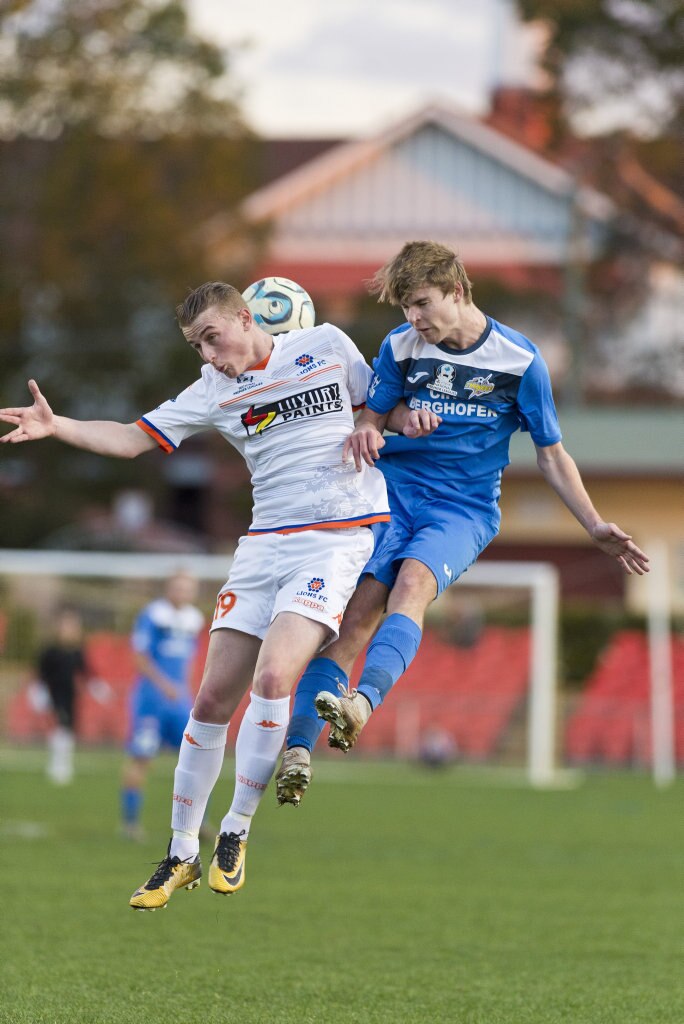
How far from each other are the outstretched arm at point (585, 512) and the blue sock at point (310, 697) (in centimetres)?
126

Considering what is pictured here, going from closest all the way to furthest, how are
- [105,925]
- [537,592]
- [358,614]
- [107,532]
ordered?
1. [358,614]
2. [105,925]
3. [537,592]
4. [107,532]

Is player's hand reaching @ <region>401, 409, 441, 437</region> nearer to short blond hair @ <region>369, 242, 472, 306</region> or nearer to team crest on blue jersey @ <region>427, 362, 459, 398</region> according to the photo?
team crest on blue jersey @ <region>427, 362, 459, 398</region>

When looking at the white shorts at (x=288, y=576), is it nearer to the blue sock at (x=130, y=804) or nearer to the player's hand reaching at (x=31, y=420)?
the player's hand reaching at (x=31, y=420)

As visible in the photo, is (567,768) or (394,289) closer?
(394,289)

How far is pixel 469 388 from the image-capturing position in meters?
7.24

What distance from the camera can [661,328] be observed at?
37.5 meters

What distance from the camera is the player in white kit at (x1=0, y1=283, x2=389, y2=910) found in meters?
6.90

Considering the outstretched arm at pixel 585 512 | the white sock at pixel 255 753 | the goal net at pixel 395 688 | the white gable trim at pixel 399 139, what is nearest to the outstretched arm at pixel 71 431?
the white sock at pixel 255 753

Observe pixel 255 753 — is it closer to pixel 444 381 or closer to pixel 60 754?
pixel 444 381

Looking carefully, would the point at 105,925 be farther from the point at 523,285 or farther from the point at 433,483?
the point at 523,285

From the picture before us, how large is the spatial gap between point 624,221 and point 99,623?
709 inches

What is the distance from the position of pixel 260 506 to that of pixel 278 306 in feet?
3.09

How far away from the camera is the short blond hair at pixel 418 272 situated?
22.5 feet

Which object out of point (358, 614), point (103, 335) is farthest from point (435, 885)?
point (103, 335)
